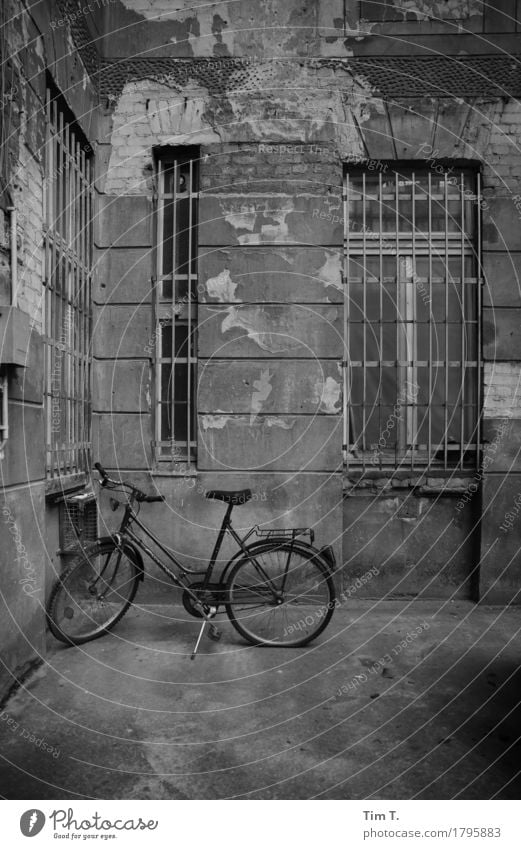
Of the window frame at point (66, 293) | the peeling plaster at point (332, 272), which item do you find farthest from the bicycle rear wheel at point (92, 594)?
the peeling plaster at point (332, 272)

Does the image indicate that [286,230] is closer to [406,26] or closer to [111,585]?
[406,26]

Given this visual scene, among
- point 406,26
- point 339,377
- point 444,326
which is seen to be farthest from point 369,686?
point 406,26

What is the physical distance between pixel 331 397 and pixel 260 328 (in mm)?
855

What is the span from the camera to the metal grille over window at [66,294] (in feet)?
15.2

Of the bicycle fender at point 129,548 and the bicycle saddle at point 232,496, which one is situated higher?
the bicycle saddle at point 232,496

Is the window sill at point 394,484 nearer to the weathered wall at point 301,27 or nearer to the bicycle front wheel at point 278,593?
the bicycle front wheel at point 278,593

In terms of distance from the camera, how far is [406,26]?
552cm

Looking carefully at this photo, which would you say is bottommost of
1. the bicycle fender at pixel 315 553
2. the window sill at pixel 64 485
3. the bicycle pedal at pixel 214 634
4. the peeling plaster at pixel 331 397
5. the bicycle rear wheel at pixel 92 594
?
the bicycle pedal at pixel 214 634

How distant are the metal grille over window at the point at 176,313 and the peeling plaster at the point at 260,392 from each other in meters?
0.56

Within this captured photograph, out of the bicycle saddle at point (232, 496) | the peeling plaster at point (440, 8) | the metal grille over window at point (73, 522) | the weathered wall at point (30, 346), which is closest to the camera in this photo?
the weathered wall at point (30, 346)

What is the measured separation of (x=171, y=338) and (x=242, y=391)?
2.73ft

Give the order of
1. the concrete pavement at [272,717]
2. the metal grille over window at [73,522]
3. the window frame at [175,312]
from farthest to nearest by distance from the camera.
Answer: the window frame at [175,312]
the metal grille over window at [73,522]
the concrete pavement at [272,717]

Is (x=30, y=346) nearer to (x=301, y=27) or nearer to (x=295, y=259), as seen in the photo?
(x=295, y=259)

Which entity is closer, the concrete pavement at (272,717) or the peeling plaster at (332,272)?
the concrete pavement at (272,717)
